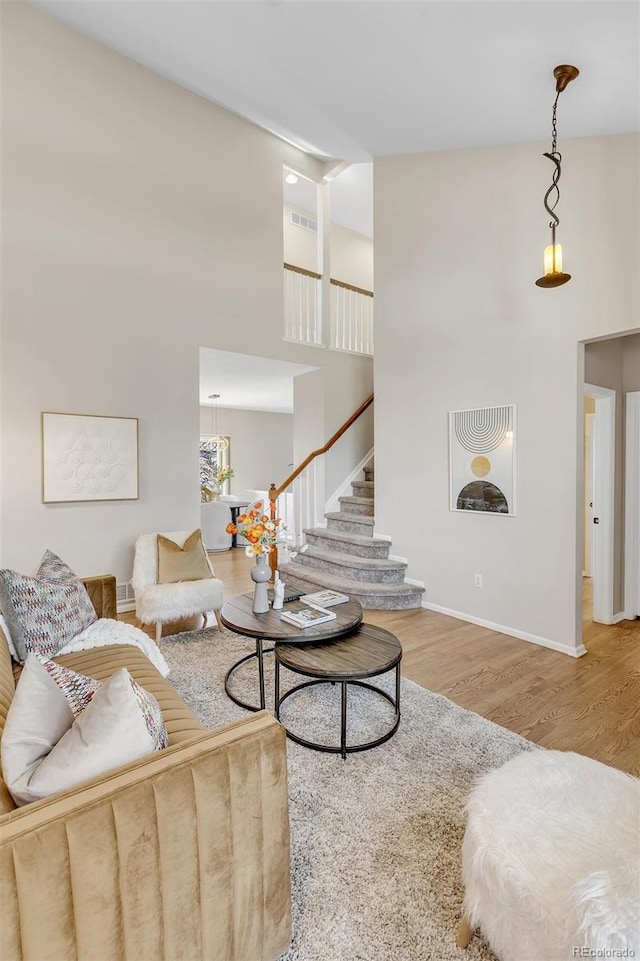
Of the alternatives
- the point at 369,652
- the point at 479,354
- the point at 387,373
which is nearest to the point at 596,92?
the point at 479,354

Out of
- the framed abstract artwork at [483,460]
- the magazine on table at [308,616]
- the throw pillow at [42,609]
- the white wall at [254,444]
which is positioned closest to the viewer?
the throw pillow at [42,609]

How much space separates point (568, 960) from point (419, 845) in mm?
743

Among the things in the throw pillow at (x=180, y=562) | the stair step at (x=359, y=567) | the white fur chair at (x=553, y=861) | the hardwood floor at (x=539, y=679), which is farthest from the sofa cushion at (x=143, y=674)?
the stair step at (x=359, y=567)

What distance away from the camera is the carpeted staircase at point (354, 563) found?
14.1 feet

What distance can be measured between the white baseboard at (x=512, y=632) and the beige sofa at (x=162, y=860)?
2.77 m

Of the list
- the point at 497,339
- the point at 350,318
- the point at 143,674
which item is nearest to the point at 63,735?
the point at 143,674

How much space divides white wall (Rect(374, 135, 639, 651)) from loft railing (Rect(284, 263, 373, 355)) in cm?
140

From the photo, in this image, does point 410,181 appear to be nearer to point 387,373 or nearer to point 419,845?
point 387,373

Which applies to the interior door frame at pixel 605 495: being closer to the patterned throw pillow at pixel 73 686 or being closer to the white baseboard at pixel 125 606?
the patterned throw pillow at pixel 73 686

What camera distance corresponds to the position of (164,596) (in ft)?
11.1

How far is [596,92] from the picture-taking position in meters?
2.77

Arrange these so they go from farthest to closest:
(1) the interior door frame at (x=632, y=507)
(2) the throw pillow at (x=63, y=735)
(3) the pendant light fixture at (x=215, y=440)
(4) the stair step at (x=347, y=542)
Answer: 1. (3) the pendant light fixture at (x=215, y=440)
2. (4) the stair step at (x=347, y=542)
3. (1) the interior door frame at (x=632, y=507)
4. (2) the throw pillow at (x=63, y=735)

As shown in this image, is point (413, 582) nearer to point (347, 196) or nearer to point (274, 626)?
point (274, 626)

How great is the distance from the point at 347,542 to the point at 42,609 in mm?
3218
